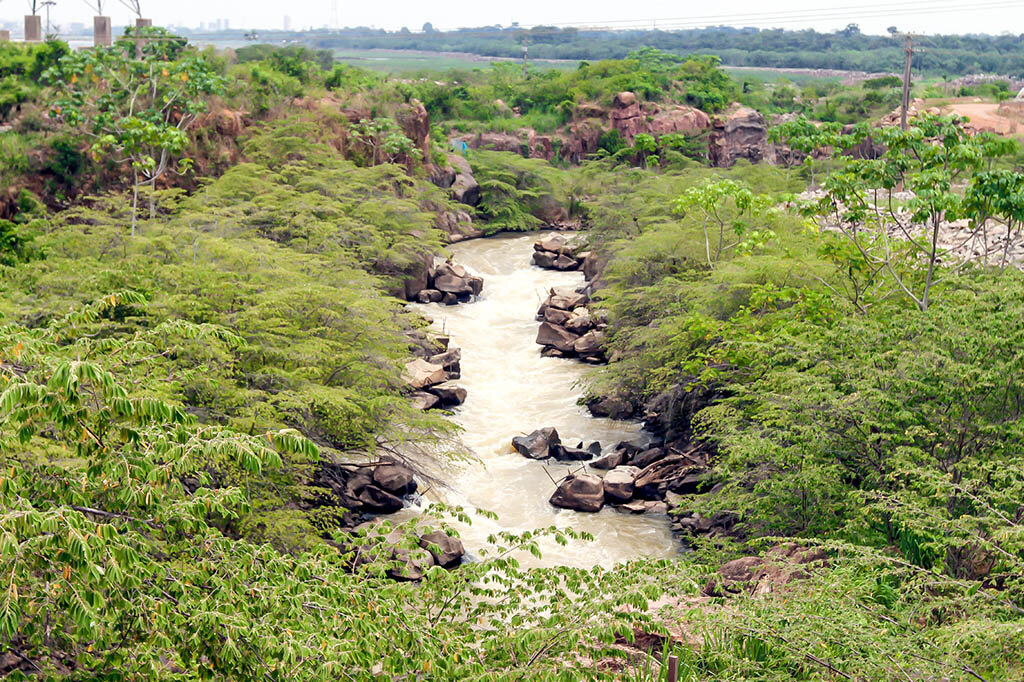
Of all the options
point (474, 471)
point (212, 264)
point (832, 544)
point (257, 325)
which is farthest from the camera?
point (474, 471)

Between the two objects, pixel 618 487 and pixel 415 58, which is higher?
pixel 415 58

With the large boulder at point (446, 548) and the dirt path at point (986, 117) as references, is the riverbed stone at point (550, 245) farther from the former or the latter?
the large boulder at point (446, 548)

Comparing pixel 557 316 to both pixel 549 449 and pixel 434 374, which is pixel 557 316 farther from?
pixel 549 449

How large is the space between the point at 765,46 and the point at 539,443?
480 feet

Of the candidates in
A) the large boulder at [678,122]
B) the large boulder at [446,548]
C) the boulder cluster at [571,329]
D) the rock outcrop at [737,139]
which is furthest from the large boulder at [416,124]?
the large boulder at [446,548]

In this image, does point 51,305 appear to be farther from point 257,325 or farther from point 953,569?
point 953,569

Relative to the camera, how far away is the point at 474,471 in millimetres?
20625

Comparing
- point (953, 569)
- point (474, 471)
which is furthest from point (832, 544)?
point (474, 471)

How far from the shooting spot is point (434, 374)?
24656 millimetres

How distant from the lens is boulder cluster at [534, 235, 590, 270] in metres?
39.2

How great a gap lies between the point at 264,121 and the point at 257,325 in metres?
25.0

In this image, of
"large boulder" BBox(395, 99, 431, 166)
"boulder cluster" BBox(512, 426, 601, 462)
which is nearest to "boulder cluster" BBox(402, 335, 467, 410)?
"boulder cluster" BBox(512, 426, 601, 462)

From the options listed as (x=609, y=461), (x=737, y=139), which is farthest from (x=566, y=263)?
(x=737, y=139)

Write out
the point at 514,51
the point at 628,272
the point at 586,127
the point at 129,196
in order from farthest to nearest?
the point at 514,51
the point at 586,127
the point at 129,196
the point at 628,272
